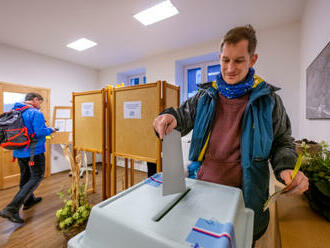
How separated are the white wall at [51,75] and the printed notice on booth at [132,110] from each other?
Answer: 299 centimetres

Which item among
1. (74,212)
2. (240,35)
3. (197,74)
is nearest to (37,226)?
(74,212)

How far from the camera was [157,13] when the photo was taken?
7.21 ft

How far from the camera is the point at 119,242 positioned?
1.24 feet

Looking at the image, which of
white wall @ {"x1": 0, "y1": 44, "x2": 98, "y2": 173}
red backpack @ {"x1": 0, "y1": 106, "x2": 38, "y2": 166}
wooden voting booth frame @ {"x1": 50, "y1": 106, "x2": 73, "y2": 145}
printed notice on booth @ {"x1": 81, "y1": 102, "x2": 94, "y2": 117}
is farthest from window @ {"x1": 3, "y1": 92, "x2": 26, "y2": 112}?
printed notice on booth @ {"x1": 81, "y1": 102, "x2": 94, "y2": 117}

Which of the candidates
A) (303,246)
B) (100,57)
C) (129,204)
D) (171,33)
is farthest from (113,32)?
(303,246)

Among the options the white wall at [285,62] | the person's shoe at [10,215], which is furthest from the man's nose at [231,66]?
the person's shoe at [10,215]

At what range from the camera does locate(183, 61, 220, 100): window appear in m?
3.39

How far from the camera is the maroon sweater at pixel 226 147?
2.46 ft

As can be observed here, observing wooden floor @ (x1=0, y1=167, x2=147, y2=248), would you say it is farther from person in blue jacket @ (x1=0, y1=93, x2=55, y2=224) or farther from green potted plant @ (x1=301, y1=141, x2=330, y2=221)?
green potted plant @ (x1=301, y1=141, x2=330, y2=221)

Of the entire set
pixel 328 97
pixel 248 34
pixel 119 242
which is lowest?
pixel 119 242

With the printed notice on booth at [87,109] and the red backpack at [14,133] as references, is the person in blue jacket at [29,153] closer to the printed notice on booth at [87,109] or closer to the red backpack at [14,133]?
the red backpack at [14,133]

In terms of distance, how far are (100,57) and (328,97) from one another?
3970 mm

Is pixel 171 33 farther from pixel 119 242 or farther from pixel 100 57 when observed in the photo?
pixel 119 242

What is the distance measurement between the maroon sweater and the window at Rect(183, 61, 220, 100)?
280 cm
